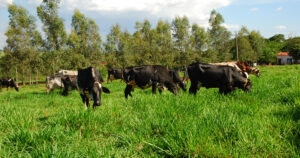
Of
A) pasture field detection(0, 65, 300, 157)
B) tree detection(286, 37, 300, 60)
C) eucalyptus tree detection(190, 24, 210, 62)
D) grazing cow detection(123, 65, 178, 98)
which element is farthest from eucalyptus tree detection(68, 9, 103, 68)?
tree detection(286, 37, 300, 60)

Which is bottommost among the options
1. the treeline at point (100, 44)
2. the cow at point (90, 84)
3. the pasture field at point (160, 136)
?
the pasture field at point (160, 136)

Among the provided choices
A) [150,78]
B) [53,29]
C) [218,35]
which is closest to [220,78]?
[150,78]

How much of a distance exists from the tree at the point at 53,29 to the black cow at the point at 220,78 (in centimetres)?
2734

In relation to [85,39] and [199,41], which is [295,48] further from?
[85,39]

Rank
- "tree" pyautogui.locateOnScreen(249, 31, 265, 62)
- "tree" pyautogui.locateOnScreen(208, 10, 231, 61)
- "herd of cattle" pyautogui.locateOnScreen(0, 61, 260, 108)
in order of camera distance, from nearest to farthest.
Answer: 1. "herd of cattle" pyautogui.locateOnScreen(0, 61, 260, 108)
2. "tree" pyautogui.locateOnScreen(208, 10, 231, 61)
3. "tree" pyautogui.locateOnScreen(249, 31, 265, 62)

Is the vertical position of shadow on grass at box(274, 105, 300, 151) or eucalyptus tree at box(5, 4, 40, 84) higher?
eucalyptus tree at box(5, 4, 40, 84)

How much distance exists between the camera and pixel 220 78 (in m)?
7.56

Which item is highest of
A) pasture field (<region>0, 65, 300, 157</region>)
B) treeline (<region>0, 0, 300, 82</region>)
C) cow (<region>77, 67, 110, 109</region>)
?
treeline (<region>0, 0, 300, 82</region>)

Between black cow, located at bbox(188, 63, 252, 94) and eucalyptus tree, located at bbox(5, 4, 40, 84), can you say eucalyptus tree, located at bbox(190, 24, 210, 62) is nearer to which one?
eucalyptus tree, located at bbox(5, 4, 40, 84)

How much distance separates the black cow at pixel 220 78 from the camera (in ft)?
24.3

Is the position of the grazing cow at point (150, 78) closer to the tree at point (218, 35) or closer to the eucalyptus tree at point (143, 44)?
the eucalyptus tree at point (143, 44)

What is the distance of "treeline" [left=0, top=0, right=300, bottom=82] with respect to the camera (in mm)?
31688

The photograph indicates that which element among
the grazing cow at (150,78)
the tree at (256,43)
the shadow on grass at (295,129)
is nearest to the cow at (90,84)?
the grazing cow at (150,78)

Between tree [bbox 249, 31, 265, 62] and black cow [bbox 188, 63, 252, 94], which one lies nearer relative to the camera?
black cow [bbox 188, 63, 252, 94]
